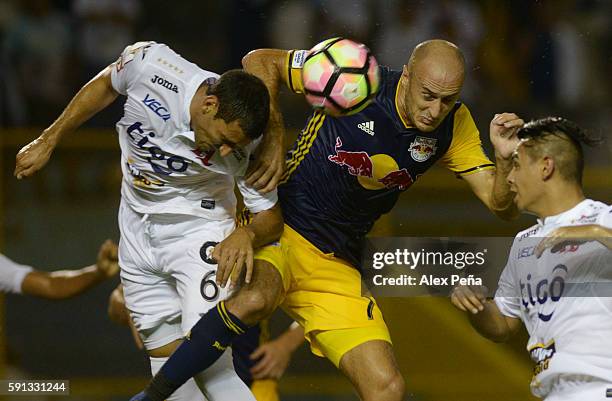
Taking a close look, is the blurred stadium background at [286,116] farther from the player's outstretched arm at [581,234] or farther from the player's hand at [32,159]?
the player's outstretched arm at [581,234]

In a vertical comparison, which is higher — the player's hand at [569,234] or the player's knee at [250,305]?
the player's hand at [569,234]

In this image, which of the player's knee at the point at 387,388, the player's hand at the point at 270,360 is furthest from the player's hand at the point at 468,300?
the player's hand at the point at 270,360

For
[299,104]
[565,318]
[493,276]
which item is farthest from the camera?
[299,104]

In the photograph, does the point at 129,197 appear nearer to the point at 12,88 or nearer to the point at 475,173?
the point at 475,173

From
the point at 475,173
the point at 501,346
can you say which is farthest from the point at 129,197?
the point at 501,346

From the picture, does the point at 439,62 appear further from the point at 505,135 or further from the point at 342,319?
the point at 342,319

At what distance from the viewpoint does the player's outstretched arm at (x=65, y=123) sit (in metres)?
3.52

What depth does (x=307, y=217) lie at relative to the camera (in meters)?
3.84

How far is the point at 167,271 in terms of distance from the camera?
363cm

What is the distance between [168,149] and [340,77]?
0.65 m

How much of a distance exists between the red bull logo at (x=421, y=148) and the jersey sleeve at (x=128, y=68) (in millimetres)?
1011

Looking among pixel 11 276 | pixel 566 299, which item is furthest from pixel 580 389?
pixel 11 276

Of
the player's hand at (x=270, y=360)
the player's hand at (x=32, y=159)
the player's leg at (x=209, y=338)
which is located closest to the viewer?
the player's leg at (x=209, y=338)

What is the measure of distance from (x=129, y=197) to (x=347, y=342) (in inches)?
37.6
